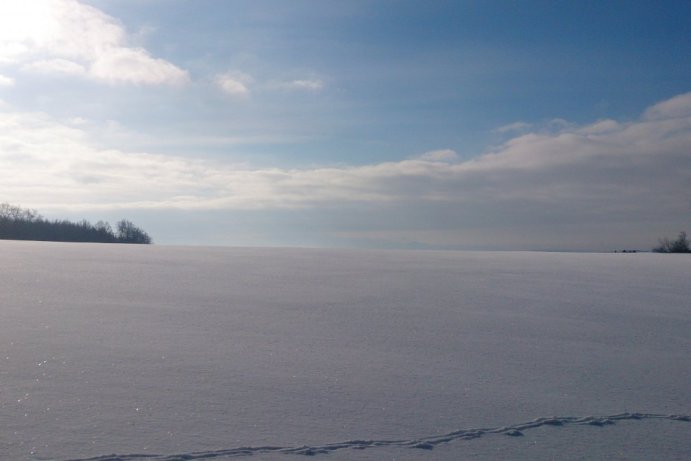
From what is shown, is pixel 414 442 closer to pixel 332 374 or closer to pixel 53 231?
pixel 332 374

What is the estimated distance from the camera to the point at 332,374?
11.8 ft

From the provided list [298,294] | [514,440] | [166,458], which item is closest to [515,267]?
[298,294]

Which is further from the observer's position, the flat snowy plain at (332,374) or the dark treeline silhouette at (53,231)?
the dark treeline silhouette at (53,231)

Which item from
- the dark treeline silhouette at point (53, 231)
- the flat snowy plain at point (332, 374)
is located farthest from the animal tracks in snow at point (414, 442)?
the dark treeline silhouette at point (53, 231)

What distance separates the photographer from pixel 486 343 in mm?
4516

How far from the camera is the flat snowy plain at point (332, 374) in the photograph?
2725 millimetres

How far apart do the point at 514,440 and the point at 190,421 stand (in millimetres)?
1497

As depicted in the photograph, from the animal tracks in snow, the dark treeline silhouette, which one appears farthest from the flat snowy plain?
the dark treeline silhouette

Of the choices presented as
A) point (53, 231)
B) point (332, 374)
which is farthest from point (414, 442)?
point (53, 231)

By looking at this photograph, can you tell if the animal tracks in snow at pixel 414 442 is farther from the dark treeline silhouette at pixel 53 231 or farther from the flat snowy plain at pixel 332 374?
the dark treeline silhouette at pixel 53 231

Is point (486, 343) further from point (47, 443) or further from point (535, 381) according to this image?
point (47, 443)

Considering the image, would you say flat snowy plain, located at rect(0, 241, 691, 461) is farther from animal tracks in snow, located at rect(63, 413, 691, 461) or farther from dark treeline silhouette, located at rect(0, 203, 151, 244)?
dark treeline silhouette, located at rect(0, 203, 151, 244)

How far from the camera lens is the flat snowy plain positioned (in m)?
2.72

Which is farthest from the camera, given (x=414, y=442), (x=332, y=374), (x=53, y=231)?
(x=53, y=231)
